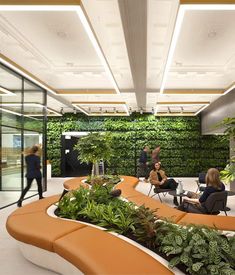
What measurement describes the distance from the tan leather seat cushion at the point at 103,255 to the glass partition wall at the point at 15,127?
5436 millimetres

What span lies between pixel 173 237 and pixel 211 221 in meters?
Result: 1.22

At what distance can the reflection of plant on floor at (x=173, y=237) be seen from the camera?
2570 mm

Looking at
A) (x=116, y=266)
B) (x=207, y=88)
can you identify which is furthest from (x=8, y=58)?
(x=207, y=88)

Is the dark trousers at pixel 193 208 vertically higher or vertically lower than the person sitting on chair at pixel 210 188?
lower

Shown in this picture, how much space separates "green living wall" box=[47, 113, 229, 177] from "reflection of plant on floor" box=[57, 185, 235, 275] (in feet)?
38.5

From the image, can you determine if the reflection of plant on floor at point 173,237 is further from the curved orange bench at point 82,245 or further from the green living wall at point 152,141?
the green living wall at point 152,141

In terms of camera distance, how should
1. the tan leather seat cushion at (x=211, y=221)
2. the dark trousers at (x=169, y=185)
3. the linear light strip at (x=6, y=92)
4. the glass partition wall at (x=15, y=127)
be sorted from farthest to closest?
1. the dark trousers at (x=169, y=185)
2. the glass partition wall at (x=15, y=127)
3. the linear light strip at (x=6, y=92)
4. the tan leather seat cushion at (x=211, y=221)

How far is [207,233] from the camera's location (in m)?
2.90

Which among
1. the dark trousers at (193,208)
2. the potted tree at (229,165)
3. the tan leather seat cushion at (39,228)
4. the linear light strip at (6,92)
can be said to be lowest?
the dark trousers at (193,208)

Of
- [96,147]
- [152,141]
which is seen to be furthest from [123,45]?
[152,141]

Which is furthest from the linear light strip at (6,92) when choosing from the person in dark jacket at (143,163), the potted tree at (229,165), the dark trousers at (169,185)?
the person in dark jacket at (143,163)

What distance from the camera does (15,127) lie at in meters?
8.55

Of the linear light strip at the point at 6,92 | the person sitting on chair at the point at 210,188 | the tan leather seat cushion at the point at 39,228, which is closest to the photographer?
the tan leather seat cushion at the point at 39,228

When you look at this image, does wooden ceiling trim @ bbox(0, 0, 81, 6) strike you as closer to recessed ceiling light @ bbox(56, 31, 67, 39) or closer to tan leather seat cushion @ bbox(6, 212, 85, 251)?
recessed ceiling light @ bbox(56, 31, 67, 39)
